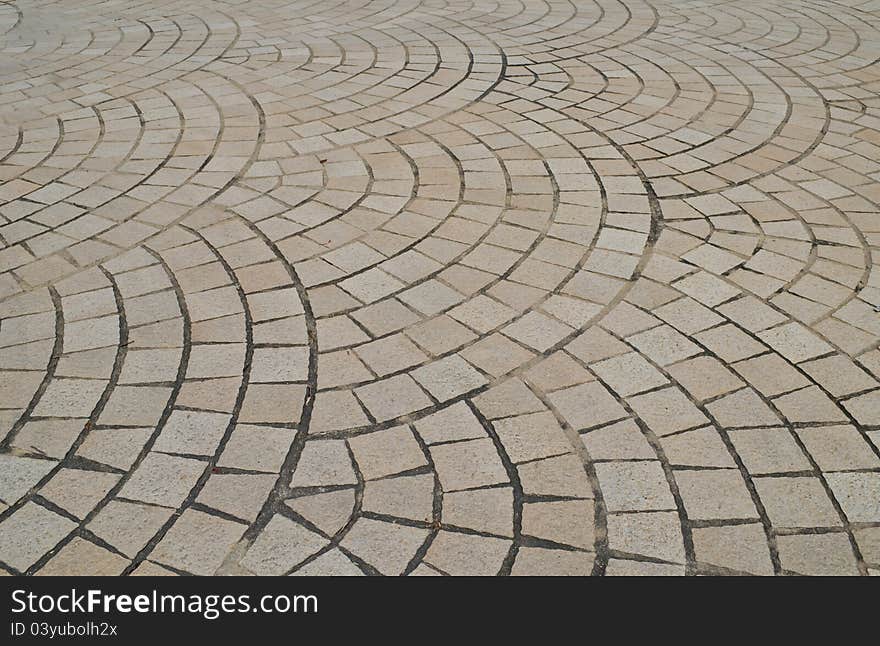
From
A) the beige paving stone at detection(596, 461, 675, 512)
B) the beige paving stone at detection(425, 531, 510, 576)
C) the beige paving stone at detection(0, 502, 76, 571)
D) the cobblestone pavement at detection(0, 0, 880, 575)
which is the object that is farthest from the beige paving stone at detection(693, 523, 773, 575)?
the beige paving stone at detection(0, 502, 76, 571)

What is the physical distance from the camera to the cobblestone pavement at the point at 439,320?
232 cm

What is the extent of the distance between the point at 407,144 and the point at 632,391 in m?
2.53

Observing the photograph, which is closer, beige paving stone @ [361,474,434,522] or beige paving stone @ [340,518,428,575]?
beige paving stone @ [340,518,428,575]

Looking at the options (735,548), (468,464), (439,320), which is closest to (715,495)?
(735,548)

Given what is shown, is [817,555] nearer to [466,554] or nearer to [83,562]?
[466,554]

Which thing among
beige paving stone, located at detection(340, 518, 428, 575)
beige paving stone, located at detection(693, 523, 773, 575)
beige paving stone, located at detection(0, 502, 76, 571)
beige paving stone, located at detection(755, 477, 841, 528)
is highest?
beige paving stone, located at detection(755, 477, 841, 528)

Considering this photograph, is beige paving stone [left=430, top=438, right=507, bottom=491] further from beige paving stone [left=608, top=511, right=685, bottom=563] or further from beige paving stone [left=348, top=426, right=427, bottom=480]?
beige paving stone [left=608, top=511, right=685, bottom=563]

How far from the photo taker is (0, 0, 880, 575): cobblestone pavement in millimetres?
2318

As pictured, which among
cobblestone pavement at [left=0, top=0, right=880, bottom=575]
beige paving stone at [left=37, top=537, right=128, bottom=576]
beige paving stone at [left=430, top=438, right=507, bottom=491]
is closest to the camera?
beige paving stone at [left=37, top=537, right=128, bottom=576]

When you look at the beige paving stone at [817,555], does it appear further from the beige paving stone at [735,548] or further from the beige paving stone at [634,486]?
the beige paving stone at [634,486]

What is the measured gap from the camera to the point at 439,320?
3199 millimetres

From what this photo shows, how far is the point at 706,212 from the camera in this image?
4.03 m

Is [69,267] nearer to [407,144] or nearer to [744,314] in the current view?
[407,144]
